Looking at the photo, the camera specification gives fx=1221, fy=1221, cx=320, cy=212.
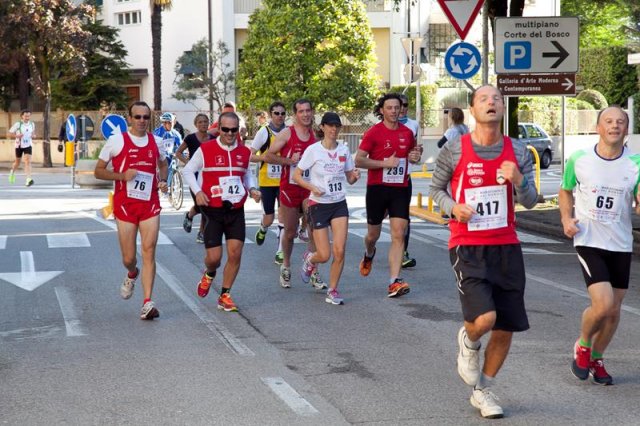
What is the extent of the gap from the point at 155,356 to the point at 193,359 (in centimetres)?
33

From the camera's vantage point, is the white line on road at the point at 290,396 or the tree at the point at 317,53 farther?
the tree at the point at 317,53

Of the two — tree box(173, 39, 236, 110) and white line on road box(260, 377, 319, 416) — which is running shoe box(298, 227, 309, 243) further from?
tree box(173, 39, 236, 110)

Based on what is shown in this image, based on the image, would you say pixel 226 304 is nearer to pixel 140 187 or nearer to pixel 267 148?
pixel 140 187

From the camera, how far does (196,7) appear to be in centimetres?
5403

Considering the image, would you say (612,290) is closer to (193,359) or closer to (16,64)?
(193,359)

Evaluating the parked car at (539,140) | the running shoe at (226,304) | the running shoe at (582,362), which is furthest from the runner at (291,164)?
the parked car at (539,140)

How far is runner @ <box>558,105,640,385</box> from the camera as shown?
7.82 m

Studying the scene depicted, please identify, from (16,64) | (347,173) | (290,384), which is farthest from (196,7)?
(290,384)

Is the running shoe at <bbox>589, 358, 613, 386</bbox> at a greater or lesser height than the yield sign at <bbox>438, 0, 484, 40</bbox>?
lesser

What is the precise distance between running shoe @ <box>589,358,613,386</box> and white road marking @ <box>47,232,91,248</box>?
10.4m

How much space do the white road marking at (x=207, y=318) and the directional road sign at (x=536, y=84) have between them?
797 cm

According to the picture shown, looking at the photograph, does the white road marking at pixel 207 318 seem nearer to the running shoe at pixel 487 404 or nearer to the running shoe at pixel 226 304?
A: the running shoe at pixel 226 304

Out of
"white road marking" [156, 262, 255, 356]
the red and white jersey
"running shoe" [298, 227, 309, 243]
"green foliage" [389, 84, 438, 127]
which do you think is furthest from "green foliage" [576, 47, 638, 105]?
the red and white jersey

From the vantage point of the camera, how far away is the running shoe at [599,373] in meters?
7.91
